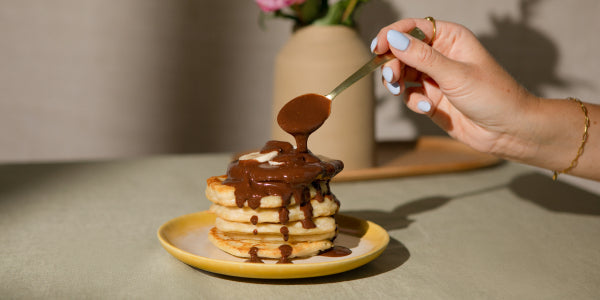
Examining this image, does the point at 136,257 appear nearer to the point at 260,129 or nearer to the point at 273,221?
the point at 273,221

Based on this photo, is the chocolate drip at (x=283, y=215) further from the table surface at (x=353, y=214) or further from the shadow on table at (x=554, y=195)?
the shadow on table at (x=554, y=195)

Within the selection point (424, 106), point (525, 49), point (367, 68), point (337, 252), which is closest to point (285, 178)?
point (337, 252)

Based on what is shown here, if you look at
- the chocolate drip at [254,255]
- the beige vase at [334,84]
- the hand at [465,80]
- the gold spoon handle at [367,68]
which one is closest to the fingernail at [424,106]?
the hand at [465,80]

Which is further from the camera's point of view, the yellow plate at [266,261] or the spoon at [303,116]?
the spoon at [303,116]

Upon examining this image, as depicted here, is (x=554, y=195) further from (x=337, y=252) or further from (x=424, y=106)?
(x=337, y=252)

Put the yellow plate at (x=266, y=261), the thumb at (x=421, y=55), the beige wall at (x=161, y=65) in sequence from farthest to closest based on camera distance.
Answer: the beige wall at (x=161, y=65)
the thumb at (x=421, y=55)
the yellow plate at (x=266, y=261)

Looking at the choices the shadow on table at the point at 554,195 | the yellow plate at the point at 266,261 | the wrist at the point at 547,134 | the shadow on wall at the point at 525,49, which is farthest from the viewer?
the shadow on wall at the point at 525,49
